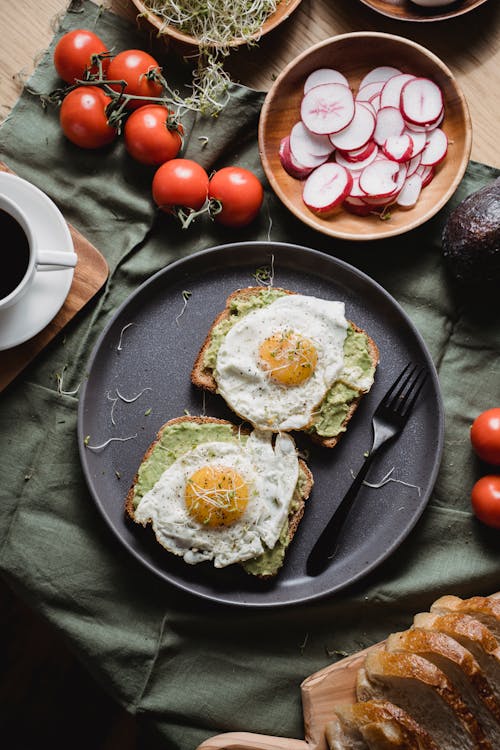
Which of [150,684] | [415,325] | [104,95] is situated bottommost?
[150,684]

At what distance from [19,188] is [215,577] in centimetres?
183

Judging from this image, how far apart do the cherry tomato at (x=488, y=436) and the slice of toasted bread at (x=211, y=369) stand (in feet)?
1.70

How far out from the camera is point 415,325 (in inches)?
129

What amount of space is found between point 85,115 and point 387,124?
1.32m

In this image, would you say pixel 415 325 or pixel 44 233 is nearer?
pixel 44 233

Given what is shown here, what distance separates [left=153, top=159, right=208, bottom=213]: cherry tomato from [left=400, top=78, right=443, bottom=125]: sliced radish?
0.95 metres

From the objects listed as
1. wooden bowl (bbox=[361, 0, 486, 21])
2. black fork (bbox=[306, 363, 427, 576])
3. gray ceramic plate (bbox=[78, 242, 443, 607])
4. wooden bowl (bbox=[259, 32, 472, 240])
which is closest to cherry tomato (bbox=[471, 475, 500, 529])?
gray ceramic plate (bbox=[78, 242, 443, 607])

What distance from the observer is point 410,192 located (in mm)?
3201

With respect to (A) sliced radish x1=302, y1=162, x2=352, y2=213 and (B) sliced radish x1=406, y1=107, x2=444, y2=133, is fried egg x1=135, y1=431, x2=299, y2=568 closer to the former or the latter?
(A) sliced radish x1=302, y1=162, x2=352, y2=213

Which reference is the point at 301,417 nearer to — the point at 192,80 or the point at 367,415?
the point at 367,415

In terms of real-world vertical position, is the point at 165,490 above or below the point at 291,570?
above

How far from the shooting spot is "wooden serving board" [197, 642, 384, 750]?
293cm

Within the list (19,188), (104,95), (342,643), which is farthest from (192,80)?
(342,643)

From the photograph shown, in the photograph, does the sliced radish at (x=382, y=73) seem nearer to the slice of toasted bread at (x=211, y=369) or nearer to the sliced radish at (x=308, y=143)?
the sliced radish at (x=308, y=143)
